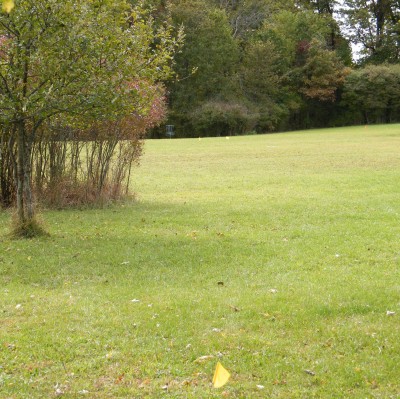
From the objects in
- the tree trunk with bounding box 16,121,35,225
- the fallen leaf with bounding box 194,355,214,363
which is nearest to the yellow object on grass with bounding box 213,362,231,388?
the fallen leaf with bounding box 194,355,214,363

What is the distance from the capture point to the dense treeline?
53.8 metres

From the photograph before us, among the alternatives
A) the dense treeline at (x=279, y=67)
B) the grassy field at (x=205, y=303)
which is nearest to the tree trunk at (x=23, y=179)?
the grassy field at (x=205, y=303)

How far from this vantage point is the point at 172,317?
574 cm

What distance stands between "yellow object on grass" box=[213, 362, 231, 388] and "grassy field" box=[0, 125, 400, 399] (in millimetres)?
55

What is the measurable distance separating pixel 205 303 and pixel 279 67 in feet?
179

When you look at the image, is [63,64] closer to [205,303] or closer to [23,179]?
[23,179]

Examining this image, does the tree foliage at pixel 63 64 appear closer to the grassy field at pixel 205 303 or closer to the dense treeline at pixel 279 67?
the grassy field at pixel 205 303

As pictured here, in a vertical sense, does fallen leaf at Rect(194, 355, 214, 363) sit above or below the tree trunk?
below

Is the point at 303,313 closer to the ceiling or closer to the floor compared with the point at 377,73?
closer to the floor

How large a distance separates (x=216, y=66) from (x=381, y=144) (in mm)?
24949

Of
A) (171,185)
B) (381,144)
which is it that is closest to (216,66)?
→ (381,144)

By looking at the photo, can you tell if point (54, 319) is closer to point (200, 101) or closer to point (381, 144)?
point (381, 144)

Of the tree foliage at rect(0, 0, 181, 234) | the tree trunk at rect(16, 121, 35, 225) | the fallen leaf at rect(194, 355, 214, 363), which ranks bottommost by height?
the fallen leaf at rect(194, 355, 214, 363)

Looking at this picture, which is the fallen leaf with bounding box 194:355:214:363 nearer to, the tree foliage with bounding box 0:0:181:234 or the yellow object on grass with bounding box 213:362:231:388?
the yellow object on grass with bounding box 213:362:231:388
